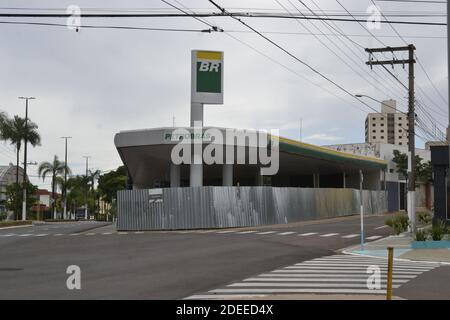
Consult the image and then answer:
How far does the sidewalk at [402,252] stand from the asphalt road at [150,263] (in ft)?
3.34

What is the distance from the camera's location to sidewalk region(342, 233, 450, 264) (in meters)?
20.0

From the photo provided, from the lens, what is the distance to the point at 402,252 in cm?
2217

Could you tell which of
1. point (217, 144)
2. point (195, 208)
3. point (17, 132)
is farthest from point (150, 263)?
point (17, 132)

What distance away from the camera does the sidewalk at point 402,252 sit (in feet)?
65.6

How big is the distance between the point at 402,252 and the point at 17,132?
51986 millimetres

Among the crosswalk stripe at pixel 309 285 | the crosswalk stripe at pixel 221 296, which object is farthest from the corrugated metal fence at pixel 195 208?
the crosswalk stripe at pixel 221 296

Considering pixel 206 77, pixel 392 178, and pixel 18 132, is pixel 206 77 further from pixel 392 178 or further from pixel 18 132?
pixel 392 178

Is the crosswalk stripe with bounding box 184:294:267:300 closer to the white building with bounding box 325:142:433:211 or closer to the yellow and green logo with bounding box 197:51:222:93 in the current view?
the yellow and green logo with bounding box 197:51:222:93

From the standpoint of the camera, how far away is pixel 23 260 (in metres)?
19.2

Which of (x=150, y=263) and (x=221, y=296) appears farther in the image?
(x=150, y=263)
